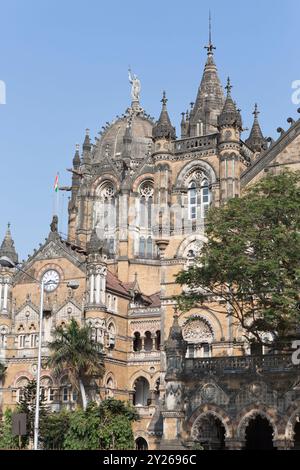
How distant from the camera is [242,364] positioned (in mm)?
43281

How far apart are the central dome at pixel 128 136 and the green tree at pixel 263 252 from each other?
121 feet

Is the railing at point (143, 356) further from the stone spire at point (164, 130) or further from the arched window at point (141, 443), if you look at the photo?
the stone spire at point (164, 130)

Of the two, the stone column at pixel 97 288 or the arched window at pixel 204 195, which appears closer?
the arched window at pixel 204 195

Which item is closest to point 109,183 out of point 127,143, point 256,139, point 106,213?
point 106,213

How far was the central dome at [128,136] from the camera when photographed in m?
78.9

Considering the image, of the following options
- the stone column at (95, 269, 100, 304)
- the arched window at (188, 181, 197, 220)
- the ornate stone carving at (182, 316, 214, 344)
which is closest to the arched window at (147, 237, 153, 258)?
the stone column at (95, 269, 100, 304)

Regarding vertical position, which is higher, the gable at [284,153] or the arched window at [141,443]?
the gable at [284,153]

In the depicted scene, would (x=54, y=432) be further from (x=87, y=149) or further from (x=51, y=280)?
(x=87, y=149)

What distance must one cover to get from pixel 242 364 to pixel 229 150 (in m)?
18.5

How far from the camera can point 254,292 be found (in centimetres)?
4053

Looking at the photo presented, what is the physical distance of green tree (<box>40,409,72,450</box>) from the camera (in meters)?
49.5

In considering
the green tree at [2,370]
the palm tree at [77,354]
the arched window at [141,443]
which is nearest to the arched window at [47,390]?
the palm tree at [77,354]

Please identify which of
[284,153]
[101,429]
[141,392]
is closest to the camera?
[101,429]

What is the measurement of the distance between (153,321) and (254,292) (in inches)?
1059
